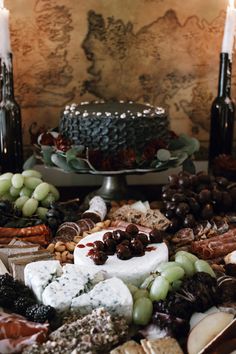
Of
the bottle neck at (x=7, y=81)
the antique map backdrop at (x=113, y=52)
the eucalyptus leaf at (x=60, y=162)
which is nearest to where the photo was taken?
the eucalyptus leaf at (x=60, y=162)

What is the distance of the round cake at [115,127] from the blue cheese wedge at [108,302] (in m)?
0.51

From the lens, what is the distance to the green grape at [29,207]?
1269 mm

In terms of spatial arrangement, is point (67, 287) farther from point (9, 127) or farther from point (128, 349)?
point (9, 127)

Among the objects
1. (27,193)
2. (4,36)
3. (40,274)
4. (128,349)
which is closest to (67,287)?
(40,274)

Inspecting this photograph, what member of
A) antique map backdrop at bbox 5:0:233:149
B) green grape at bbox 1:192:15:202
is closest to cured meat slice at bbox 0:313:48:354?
green grape at bbox 1:192:15:202

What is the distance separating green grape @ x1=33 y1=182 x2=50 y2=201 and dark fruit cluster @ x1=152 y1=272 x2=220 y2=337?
45 centimetres

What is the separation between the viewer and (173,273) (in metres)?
0.97

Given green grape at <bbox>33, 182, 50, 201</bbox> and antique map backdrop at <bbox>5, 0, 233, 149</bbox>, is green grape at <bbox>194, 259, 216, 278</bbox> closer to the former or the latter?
green grape at <bbox>33, 182, 50, 201</bbox>

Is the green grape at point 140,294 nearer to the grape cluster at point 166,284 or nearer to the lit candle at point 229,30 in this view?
the grape cluster at point 166,284

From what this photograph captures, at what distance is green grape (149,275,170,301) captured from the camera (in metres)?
0.93

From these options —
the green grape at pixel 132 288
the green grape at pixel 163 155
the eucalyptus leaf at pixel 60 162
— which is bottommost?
the green grape at pixel 132 288

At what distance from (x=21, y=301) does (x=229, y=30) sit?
0.94 meters

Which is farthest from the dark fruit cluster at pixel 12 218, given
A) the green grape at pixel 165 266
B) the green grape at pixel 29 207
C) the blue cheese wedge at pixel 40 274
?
the green grape at pixel 165 266

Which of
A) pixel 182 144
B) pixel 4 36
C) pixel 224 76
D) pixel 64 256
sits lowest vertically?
pixel 64 256
